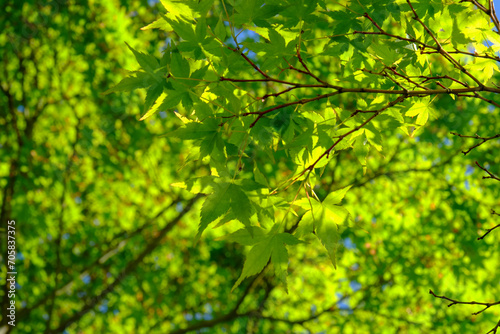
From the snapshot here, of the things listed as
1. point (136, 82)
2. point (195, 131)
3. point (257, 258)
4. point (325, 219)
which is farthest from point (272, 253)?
point (136, 82)

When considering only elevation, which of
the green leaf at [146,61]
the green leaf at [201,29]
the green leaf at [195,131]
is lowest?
the green leaf at [195,131]

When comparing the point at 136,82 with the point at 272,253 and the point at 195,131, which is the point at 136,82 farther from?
the point at 272,253

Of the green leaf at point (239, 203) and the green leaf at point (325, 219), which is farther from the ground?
the green leaf at point (239, 203)

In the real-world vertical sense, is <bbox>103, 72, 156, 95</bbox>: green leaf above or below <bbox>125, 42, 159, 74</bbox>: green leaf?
below

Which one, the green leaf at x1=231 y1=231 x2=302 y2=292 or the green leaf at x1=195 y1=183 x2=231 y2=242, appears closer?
the green leaf at x1=195 y1=183 x2=231 y2=242

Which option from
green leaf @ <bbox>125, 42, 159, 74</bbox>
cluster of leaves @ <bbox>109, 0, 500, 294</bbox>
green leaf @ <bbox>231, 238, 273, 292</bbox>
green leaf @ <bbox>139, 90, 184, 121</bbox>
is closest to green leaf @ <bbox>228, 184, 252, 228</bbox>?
cluster of leaves @ <bbox>109, 0, 500, 294</bbox>

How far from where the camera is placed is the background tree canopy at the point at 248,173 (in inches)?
56.6

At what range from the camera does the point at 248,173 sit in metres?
4.84

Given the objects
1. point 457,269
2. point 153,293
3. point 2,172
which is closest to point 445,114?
point 457,269

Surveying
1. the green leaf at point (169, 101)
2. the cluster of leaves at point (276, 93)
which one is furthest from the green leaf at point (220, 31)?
the green leaf at point (169, 101)

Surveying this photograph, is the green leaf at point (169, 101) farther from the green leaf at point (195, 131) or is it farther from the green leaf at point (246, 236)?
the green leaf at point (246, 236)

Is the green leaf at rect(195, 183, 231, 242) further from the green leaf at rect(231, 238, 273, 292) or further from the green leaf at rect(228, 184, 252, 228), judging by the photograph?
the green leaf at rect(231, 238, 273, 292)

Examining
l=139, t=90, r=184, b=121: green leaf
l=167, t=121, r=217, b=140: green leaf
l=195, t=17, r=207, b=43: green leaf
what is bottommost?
l=167, t=121, r=217, b=140: green leaf

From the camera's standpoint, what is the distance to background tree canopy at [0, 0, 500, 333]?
1.44m
